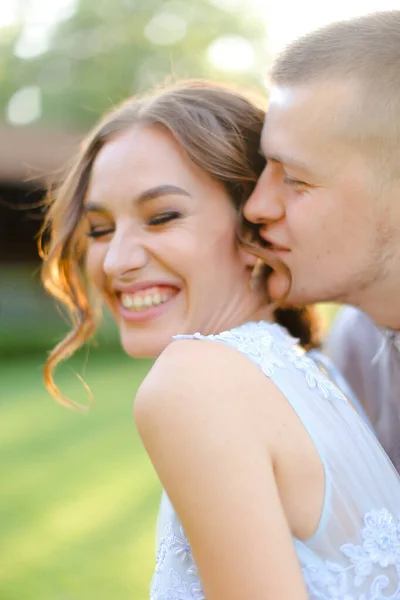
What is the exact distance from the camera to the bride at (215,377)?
1.77 meters

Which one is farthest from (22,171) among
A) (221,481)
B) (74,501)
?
(221,481)

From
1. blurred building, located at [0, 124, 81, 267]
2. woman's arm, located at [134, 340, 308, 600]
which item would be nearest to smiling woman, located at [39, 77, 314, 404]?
woman's arm, located at [134, 340, 308, 600]

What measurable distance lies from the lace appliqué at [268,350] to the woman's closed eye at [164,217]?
434 mm

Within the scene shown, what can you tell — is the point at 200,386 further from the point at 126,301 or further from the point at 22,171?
the point at 22,171

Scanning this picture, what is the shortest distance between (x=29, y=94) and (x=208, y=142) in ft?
82.5

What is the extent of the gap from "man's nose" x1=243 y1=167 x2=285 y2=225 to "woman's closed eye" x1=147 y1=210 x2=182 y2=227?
23cm

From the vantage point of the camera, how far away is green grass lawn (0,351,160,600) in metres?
5.66

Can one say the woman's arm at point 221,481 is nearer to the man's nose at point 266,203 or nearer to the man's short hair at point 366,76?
the man's nose at point 266,203

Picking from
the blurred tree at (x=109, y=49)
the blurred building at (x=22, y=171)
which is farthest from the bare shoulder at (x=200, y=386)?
the blurred tree at (x=109, y=49)

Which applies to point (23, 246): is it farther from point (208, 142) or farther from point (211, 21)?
point (208, 142)

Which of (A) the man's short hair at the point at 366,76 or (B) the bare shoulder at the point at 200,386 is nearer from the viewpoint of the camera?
(B) the bare shoulder at the point at 200,386

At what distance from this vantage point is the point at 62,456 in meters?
9.22

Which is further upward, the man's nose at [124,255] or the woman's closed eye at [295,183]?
the woman's closed eye at [295,183]

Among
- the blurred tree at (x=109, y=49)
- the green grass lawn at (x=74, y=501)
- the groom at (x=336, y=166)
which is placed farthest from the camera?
the blurred tree at (x=109, y=49)
